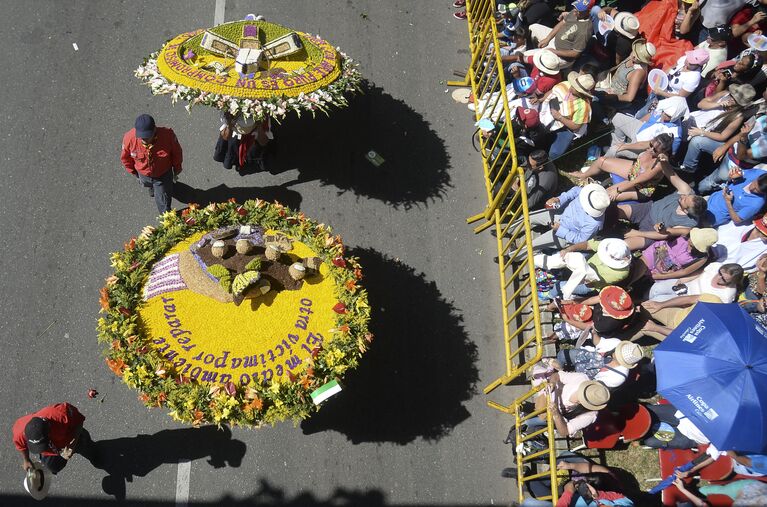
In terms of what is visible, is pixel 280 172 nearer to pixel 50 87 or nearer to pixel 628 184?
pixel 50 87

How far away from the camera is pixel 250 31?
7551 millimetres

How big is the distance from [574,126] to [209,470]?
271 inches

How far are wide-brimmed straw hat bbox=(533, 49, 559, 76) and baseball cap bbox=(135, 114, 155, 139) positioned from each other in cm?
577

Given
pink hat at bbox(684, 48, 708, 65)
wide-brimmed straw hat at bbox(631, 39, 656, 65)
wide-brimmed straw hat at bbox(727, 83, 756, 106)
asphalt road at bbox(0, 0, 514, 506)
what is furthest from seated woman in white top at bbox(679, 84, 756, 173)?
asphalt road at bbox(0, 0, 514, 506)

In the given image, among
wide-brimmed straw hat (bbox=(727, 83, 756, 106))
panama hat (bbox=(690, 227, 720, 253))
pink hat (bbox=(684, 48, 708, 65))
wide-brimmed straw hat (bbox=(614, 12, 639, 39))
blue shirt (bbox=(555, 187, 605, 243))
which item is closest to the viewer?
panama hat (bbox=(690, 227, 720, 253))

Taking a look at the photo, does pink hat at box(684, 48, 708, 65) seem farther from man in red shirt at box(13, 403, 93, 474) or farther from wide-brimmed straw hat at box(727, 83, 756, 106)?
man in red shirt at box(13, 403, 93, 474)

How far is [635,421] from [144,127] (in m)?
6.97

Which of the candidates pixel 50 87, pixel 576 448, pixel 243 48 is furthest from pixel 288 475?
pixel 50 87

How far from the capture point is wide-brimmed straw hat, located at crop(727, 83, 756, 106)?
25.4ft

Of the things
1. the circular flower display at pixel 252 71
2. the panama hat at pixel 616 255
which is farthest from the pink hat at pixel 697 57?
the circular flower display at pixel 252 71

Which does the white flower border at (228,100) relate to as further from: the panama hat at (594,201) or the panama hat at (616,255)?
the panama hat at (616,255)

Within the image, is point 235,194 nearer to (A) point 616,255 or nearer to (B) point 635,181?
(A) point 616,255

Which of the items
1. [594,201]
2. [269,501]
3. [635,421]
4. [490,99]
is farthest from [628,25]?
[269,501]

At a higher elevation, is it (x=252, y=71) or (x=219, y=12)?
(x=252, y=71)
